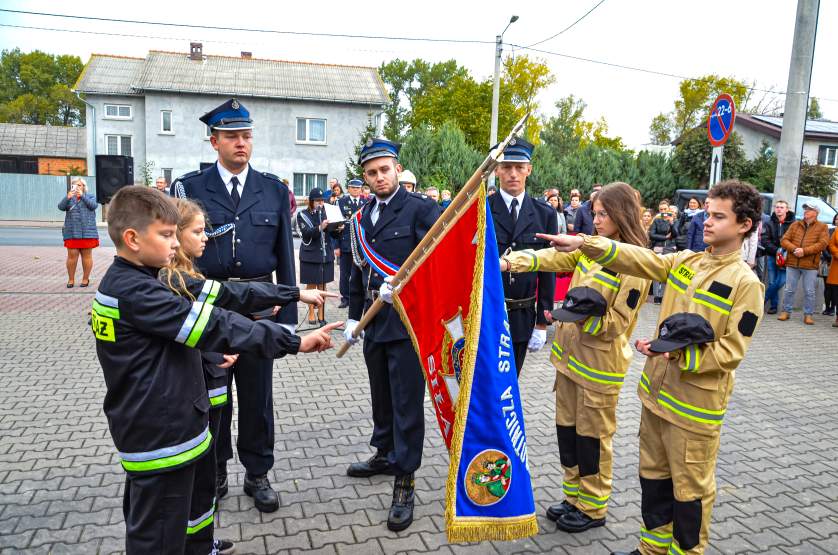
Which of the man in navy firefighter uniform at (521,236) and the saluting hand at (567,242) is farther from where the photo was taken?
the man in navy firefighter uniform at (521,236)

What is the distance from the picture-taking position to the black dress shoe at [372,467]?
4.64 meters

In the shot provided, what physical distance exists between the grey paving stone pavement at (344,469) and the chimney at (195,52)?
3542 cm

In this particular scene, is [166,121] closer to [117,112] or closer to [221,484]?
[117,112]

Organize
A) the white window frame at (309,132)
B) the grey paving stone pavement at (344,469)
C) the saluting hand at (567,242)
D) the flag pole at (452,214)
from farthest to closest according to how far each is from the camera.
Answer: the white window frame at (309,132) → the grey paving stone pavement at (344,469) → the saluting hand at (567,242) → the flag pole at (452,214)

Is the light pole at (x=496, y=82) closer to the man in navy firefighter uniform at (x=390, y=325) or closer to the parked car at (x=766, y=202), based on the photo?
the parked car at (x=766, y=202)

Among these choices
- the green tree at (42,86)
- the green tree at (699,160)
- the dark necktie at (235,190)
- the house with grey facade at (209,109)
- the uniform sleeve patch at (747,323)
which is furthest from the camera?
the green tree at (42,86)

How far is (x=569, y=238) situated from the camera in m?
3.19

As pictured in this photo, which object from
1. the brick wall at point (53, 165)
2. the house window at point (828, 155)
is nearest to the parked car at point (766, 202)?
the house window at point (828, 155)

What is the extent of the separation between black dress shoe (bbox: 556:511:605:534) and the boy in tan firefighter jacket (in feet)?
1.95

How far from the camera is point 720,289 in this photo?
3.13m

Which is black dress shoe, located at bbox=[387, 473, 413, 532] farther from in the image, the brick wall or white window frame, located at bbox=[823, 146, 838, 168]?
the brick wall

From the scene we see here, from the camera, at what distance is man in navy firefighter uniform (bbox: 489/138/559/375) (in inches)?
183

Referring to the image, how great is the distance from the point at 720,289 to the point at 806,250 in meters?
9.65

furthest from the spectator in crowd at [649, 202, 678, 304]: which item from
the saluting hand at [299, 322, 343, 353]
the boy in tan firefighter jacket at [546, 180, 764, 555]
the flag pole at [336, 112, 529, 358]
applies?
the saluting hand at [299, 322, 343, 353]
